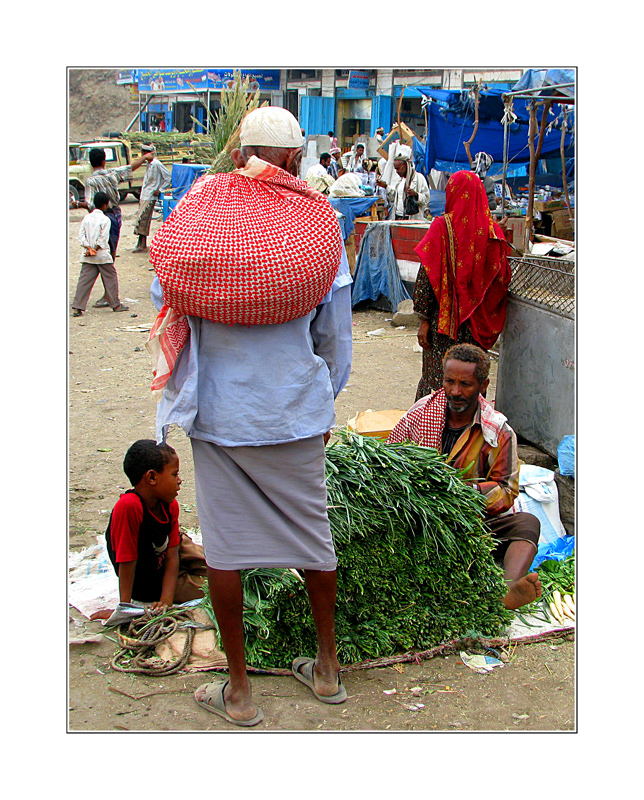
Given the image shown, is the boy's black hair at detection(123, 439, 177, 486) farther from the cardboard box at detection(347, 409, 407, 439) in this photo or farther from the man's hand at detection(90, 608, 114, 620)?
the cardboard box at detection(347, 409, 407, 439)

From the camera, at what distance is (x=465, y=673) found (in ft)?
9.66

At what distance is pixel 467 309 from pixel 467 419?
6.16 ft

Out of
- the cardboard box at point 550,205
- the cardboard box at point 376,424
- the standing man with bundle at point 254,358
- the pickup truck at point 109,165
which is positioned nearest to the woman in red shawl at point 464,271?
the cardboard box at point 376,424

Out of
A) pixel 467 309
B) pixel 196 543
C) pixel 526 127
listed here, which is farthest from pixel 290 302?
pixel 526 127

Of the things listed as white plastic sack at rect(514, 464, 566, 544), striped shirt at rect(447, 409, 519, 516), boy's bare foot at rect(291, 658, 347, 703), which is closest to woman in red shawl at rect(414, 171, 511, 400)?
white plastic sack at rect(514, 464, 566, 544)

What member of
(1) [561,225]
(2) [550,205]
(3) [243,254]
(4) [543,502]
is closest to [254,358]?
(3) [243,254]

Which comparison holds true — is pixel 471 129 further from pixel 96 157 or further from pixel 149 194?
pixel 96 157

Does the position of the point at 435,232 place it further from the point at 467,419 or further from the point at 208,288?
the point at 208,288

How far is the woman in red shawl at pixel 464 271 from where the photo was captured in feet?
17.4

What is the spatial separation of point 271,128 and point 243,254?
43 cm

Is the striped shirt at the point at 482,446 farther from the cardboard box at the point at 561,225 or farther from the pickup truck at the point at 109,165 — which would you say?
the pickup truck at the point at 109,165

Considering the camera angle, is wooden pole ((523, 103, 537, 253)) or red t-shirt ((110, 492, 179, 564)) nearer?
red t-shirt ((110, 492, 179, 564))

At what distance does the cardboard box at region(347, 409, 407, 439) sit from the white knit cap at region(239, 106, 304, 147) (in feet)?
6.84

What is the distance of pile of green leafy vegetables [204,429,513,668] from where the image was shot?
2.88m
